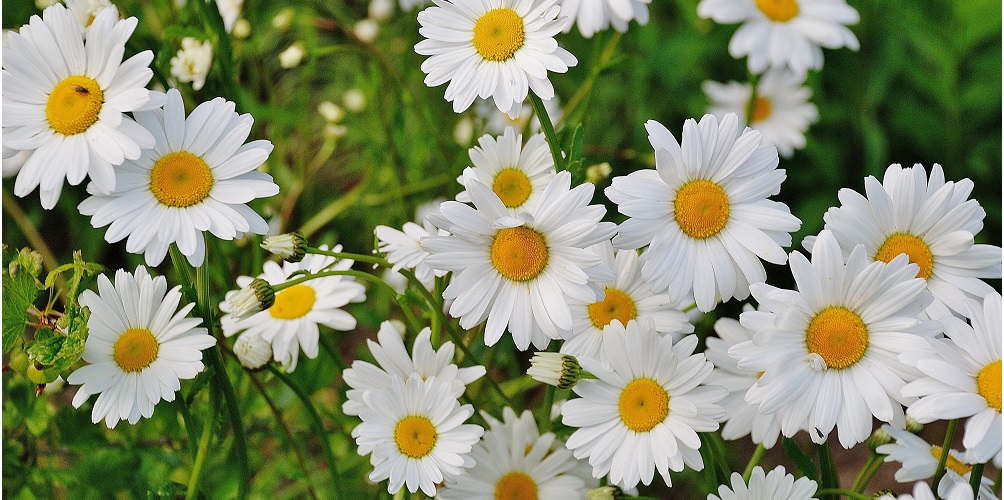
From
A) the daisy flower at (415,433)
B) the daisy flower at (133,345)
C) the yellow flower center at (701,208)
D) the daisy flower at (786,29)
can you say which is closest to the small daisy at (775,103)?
the daisy flower at (786,29)

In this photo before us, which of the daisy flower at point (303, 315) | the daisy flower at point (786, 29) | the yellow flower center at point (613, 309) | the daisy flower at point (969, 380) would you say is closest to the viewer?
the daisy flower at point (969, 380)

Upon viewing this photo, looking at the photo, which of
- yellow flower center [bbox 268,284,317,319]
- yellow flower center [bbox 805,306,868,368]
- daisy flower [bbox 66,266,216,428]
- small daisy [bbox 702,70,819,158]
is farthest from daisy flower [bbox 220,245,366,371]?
small daisy [bbox 702,70,819,158]

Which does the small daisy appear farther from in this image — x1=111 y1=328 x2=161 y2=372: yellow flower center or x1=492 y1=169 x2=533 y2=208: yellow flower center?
x1=111 y1=328 x2=161 y2=372: yellow flower center

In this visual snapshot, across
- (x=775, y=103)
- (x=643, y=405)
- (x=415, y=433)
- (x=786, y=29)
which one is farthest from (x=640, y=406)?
(x=775, y=103)

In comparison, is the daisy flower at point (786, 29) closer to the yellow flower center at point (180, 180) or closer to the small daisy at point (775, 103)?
the small daisy at point (775, 103)

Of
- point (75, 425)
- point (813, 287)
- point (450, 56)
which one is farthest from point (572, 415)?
point (75, 425)

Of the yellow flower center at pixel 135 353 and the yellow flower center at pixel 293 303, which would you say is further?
the yellow flower center at pixel 293 303

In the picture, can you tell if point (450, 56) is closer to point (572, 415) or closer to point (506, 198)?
point (506, 198)
